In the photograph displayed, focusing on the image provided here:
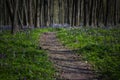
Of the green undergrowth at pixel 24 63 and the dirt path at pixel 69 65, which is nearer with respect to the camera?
the green undergrowth at pixel 24 63

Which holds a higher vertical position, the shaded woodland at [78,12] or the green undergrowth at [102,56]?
the shaded woodland at [78,12]

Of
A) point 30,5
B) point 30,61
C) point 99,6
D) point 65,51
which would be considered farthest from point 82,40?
point 99,6

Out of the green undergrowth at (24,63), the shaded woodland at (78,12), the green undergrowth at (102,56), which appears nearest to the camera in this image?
the green undergrowth at (24,63)

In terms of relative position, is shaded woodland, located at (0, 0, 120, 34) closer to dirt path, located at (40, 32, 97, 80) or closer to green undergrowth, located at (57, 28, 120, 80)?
green undergrowth, located at (57, 28, 120, 80)

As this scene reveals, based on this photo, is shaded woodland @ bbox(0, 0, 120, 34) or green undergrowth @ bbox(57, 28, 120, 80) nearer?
green undergrowth @ bbox(57, 28, 120, 80)

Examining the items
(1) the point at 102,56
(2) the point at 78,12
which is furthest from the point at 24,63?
(2) the point at 78,12

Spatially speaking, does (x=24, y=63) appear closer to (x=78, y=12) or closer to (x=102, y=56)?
(x=102, y=56)

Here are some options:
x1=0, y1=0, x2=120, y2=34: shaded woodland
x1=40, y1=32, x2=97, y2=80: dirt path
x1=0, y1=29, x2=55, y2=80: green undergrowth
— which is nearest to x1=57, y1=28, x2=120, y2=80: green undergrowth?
x1=40, y1=32, x2=97, y2=80: dirt path

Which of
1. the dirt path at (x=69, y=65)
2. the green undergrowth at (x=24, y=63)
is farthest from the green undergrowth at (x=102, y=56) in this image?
the green undergrowth at (x=24, y=63)

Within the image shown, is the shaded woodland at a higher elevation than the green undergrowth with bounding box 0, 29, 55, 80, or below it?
higher

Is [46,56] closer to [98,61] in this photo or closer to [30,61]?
[30,61]

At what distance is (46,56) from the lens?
14609mm

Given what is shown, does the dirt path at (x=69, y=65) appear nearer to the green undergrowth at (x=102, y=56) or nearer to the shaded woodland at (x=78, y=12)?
the green undergrowth at (x=102, y=56)

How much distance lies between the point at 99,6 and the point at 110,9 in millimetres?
1861
